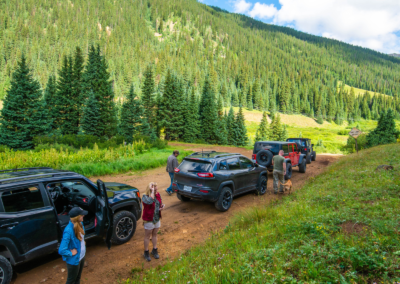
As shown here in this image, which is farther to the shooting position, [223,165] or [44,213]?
[223,165]

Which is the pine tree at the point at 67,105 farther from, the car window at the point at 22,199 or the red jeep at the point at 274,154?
the car window at the point at 22,199

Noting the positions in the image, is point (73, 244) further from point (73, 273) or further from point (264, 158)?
point (264, 158)

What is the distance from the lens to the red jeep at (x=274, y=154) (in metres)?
12.2

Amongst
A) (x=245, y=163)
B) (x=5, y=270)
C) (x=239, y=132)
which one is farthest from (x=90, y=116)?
(x=239, y=132)

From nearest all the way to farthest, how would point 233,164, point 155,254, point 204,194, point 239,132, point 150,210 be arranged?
1. point 150,210
2. point 155,254
3. point 204,194
4. point 233,164
5. point 239,132

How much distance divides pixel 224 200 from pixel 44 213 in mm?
5345

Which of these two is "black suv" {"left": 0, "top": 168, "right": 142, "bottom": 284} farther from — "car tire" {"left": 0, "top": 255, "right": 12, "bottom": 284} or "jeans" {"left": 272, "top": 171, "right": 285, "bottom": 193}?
"jeans" {"left": 272, "top": 171, "right": 285, "bottom": 193}

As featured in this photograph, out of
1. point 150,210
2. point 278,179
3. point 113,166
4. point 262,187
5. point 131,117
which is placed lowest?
point 262,187

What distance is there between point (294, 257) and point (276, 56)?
21492 centimetres

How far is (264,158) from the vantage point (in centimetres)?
1229

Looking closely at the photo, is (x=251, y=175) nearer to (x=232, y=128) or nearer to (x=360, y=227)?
(x=360, y=227)

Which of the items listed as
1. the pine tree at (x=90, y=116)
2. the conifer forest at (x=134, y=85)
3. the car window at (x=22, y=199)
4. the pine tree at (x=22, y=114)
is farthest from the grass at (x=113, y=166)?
the pine tree at (x=22, y=114)

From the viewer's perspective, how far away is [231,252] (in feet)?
14.7

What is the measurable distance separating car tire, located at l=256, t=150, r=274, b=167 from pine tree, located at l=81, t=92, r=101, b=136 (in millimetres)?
23721
